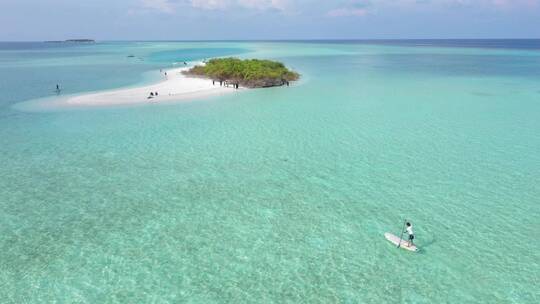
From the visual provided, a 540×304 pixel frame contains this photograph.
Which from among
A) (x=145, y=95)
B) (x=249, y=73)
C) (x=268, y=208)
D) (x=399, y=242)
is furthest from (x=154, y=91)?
(x=399, y=242)

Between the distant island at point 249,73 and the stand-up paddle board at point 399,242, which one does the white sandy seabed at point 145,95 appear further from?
the stand-up paddle board at point 399,242

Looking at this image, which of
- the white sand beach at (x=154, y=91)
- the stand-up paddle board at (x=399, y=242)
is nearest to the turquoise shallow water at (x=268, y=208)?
the stand-up paddle board at (x=399, y=242)

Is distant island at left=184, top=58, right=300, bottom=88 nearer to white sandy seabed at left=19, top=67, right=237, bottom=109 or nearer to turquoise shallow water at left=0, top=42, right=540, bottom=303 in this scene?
white sandy seabed at left=19, top=67, right=237, bottom=109

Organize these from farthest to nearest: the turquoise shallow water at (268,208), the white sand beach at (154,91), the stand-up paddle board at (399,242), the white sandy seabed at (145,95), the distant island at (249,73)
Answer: the distant island at (249,73)
the white sand beach at (154,91)
the white sandy seabed at (145,95)
the stand-up paddle board at (399,242)
the turquoise shallow water at (268,208)

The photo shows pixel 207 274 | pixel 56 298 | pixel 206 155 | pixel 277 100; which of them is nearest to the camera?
pixel 56 298

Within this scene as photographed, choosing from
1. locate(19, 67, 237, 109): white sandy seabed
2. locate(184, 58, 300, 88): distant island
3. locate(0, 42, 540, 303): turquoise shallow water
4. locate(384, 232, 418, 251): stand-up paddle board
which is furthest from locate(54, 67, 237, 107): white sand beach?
locate(384, 232, 418, 251): stand-up paddle board

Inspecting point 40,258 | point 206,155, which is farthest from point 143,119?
point 40,258

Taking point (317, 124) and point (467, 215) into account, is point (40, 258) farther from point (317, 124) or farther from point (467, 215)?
point (317, 124)
